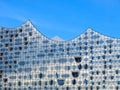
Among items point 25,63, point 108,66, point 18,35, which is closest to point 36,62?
point 25,63

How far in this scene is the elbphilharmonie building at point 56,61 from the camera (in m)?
86.9

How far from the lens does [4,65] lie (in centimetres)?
9738

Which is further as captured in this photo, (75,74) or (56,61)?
(56,61)

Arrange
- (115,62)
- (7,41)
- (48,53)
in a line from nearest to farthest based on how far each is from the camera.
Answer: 1. (115,62)
2. (48,53)
3. (7,41)

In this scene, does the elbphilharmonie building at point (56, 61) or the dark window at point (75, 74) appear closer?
the elbphilharmonie building at point (56, 61)

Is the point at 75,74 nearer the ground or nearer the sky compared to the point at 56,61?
nearer the ground

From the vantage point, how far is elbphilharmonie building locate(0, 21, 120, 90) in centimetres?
8694

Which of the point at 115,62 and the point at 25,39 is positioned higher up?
the point at 25,39

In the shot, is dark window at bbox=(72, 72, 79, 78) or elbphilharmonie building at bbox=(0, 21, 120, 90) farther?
dark window at bbox=(72, 72, 79, 78)

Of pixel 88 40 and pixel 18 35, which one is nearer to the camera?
pixel 88 40

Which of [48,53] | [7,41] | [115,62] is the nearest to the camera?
[115,62]

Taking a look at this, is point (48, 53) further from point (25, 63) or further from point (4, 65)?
point (4, 65)

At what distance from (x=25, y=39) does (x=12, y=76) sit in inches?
405

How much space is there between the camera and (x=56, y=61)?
299ft
